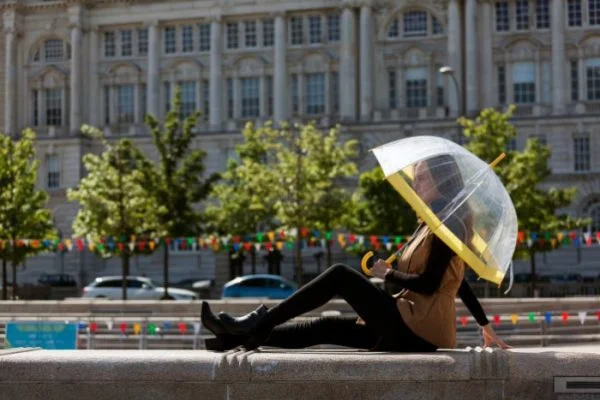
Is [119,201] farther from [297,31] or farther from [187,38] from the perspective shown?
[187,38]

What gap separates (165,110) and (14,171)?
17.9 m

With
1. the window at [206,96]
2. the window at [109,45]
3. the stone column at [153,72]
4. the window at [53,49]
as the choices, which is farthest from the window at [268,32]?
the window at [53,49]

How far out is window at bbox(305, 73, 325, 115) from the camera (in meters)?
63.3

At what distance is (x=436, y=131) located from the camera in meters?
59.8

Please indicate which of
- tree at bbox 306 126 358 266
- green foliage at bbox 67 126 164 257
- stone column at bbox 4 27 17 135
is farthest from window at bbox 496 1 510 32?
stone column at bbox 4 27 17 135

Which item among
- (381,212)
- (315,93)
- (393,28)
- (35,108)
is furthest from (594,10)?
(35,108)

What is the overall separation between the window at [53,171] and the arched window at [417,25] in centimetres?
2032

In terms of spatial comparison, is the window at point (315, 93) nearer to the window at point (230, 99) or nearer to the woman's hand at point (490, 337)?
the window at point (230, 99)

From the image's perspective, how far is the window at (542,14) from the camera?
60.0 metres

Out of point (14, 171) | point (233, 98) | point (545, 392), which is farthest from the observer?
point (233, 98)

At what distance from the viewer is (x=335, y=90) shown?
63125mm

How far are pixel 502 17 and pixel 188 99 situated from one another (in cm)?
1793

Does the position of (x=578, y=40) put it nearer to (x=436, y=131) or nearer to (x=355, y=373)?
(x=436, y=131)

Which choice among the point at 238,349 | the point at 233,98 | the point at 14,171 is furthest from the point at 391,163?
the point at 233,98
